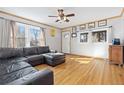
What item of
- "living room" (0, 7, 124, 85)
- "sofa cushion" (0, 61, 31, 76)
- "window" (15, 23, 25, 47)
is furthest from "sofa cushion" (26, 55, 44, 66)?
"window" (15, 23, 25, 47)

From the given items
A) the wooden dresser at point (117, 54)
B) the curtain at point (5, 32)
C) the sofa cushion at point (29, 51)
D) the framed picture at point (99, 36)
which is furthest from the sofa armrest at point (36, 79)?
the framed picture at point (99, 36)

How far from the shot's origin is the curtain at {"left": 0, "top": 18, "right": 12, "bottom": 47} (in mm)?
3881

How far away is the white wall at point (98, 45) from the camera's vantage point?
4.70 meters

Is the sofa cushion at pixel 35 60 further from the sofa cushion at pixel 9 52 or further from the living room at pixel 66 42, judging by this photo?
the sofa cushion at pixel 9 52

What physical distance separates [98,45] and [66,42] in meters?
2.81

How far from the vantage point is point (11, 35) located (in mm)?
4316

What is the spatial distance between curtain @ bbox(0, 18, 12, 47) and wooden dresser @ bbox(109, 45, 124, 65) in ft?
15.1

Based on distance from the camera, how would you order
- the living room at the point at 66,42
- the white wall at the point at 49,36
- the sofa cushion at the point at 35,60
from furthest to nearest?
the white wall at the point at 49,36 → the sofa cushion at the point at 35,60 → the living room at the point at 66,42

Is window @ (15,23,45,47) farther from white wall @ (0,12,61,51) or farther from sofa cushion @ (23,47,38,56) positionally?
sofa cushion @ (23,47,38,56)

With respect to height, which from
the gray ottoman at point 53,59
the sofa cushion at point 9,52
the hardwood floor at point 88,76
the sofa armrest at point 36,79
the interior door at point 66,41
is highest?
the interior door at point 66,41

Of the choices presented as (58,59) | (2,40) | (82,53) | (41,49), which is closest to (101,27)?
(82,53)
